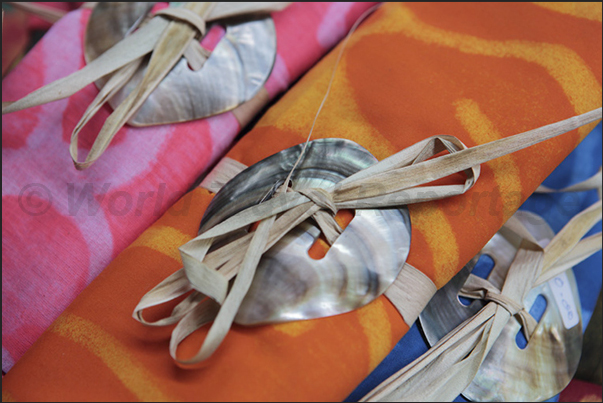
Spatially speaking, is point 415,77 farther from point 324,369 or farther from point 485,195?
point 324,369

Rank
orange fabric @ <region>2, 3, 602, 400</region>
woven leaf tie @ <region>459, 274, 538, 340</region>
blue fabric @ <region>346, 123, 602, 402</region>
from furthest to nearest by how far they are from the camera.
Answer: blue fabric @ <region>346, 123, 602, 402</region>, woven leaf tie @ <region>459, 274, 538, 340</region>, orange fabric @ <region>2, 3, 602, 400</region>

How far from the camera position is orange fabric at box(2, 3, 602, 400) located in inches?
17.2

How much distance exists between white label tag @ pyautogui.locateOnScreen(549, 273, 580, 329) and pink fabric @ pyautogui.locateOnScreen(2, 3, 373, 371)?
1.55ft

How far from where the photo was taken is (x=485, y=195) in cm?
54

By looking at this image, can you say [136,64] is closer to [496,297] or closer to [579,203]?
[496,297]

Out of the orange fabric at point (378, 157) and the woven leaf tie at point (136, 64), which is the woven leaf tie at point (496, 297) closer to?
the orange fabric at point (378, 157)

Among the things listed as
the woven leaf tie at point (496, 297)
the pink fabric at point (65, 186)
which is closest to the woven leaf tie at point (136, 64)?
the pink fabric at point (65, 186)

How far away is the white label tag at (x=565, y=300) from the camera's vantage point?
636 millimetres

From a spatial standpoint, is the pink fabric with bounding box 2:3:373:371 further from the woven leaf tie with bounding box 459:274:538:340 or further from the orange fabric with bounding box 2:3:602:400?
the woven leaf tie with bounding box 459:274:538:340

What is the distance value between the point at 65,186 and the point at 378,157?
1.29 ft

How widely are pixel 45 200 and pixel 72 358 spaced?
25 cm

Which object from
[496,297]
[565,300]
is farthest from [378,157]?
[565,300]

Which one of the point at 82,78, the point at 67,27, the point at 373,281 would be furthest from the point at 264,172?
the point at 67,27

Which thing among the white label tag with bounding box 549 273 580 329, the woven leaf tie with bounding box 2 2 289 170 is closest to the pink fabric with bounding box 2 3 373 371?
the woven leaf tie with bounding box 2 2 289 170
